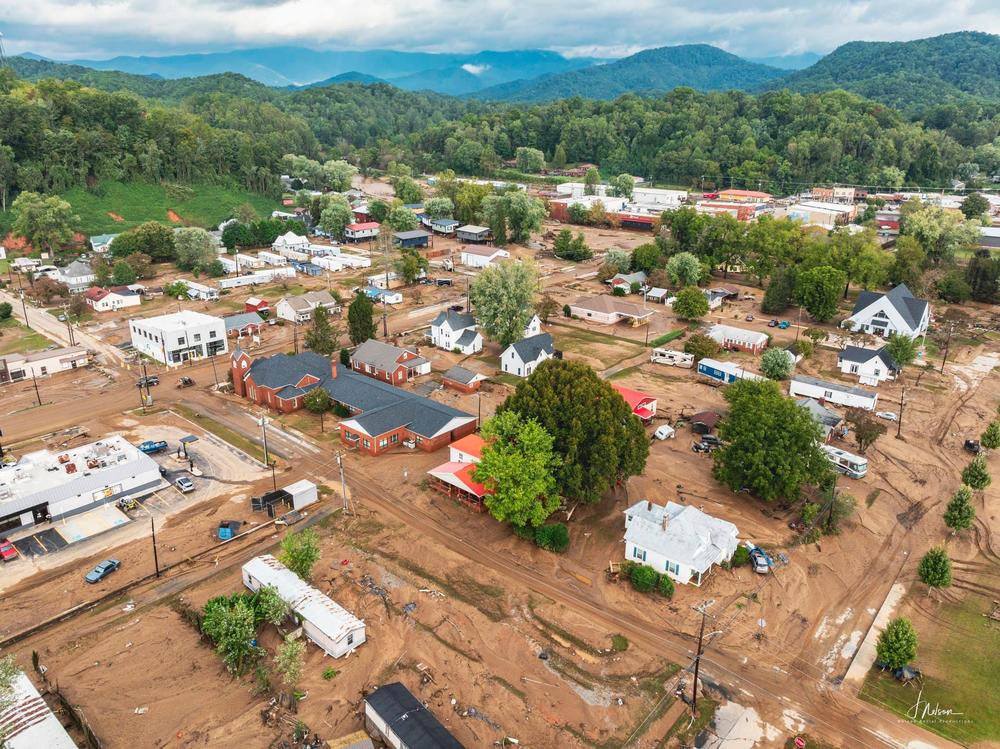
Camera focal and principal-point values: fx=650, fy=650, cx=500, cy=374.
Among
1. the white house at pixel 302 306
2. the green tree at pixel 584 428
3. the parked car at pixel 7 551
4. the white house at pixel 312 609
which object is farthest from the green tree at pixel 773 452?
the white house at pixel 302 306

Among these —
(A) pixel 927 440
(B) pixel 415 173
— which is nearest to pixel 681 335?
(A) pixel 927 440

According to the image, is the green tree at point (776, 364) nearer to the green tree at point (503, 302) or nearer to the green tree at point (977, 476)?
the green tree at point (977, 476)

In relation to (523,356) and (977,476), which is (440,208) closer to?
(523,356)

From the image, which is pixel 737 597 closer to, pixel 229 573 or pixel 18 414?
pixel 229 573

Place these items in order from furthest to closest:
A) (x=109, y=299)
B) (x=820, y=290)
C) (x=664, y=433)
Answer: (x=109, y=299)
(x=820, y=290)
(x=664, y=433)

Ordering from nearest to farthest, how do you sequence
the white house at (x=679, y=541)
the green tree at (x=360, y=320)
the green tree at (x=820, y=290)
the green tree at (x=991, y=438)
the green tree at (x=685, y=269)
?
the white house at (x=679, y=541), the green tree at (x=991, y=438), the green tree at (x=360, y=320), the green tree at (x=820, y=290), the green tree at (x=685, y=269)

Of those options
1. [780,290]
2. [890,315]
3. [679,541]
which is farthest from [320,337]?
[890,315]

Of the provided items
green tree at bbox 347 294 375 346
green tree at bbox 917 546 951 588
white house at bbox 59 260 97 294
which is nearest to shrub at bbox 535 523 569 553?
green tree at bbox 917 546 951 588
